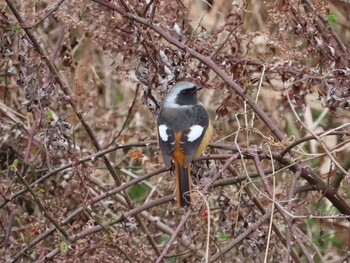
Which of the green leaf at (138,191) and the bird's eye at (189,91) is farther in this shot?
the green leaf at (138,191)

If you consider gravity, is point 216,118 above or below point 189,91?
below

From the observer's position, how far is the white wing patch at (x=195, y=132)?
4777 millimetres

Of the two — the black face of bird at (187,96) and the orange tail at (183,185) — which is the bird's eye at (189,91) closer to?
the black face of bird at (187,96)

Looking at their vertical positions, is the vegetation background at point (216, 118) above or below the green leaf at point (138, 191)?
above

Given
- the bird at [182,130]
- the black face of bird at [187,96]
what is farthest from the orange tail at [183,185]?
the black face of bird at [187,96]

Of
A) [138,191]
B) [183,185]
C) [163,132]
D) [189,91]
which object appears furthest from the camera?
[138,191]

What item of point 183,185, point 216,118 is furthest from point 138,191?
point 183,185

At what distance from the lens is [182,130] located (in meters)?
4.96

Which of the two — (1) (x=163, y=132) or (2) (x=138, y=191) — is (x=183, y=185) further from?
(2) (x=138, y=191)

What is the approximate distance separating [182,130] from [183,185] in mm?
659

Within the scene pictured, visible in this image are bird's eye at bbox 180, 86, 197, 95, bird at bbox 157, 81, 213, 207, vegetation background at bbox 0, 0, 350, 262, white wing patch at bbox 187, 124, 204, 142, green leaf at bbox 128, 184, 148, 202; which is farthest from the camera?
green leaf at bbox 128, 184, 148, 202

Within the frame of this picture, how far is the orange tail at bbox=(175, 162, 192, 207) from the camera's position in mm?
4215

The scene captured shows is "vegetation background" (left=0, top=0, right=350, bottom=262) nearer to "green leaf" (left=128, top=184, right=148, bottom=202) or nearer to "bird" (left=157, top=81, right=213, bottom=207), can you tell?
"bird" (left=157, top=81, right=213, bottom=207)

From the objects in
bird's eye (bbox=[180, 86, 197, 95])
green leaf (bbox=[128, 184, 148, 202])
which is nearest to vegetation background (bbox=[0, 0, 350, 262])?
bird's eye (bbox=[180, 86, 197, 95])
